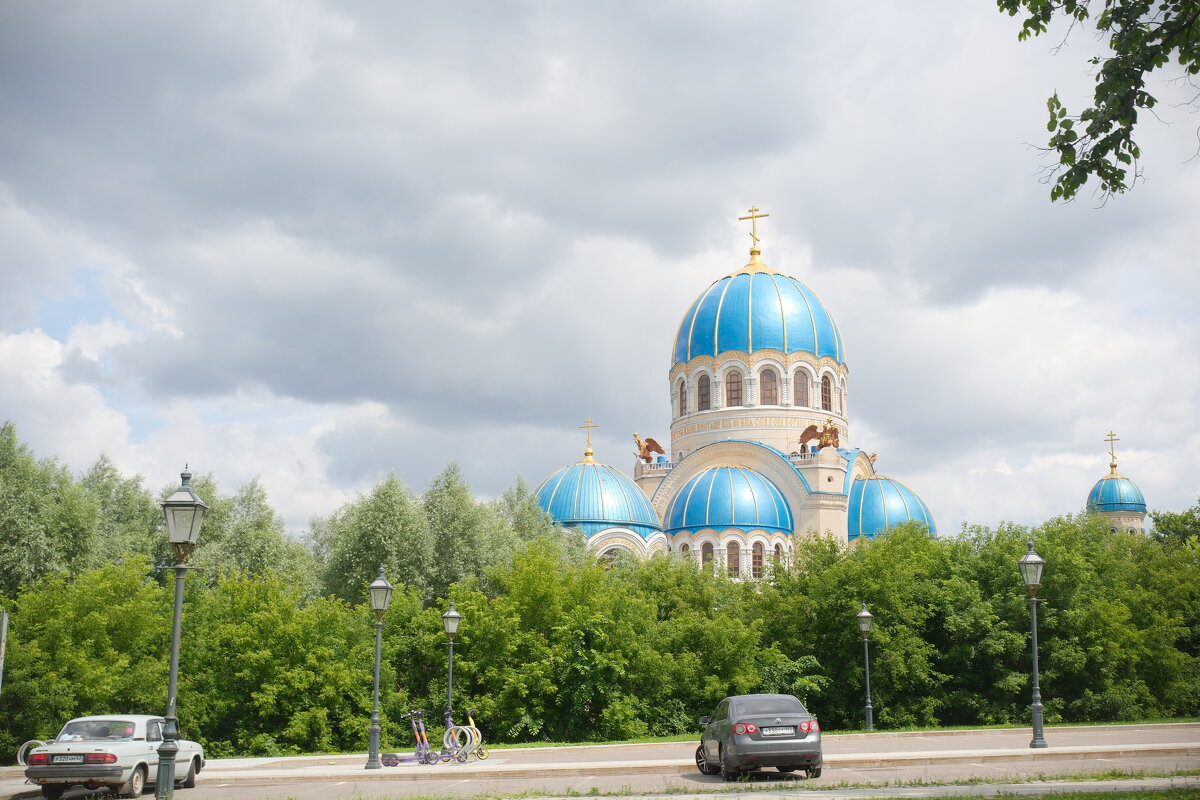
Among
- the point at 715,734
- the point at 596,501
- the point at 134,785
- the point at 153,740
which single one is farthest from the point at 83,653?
the point at 596,501

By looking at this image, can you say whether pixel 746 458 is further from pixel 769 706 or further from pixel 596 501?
pixel 769 706

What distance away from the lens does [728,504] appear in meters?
49.8

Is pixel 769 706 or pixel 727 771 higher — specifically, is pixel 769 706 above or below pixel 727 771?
above

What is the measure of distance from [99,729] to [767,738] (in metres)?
10.1

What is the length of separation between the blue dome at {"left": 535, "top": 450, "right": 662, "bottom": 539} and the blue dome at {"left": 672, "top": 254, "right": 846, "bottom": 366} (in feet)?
28.6

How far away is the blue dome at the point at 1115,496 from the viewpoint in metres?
81.3

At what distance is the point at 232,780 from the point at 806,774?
952 cm

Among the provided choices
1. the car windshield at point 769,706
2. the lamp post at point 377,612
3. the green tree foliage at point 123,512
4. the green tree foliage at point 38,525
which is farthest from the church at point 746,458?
the car windshield at point 769,706

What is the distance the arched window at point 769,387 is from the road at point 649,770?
33783mm

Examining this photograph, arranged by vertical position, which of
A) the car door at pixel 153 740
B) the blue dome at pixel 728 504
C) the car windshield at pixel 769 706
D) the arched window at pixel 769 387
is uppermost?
the arched window at pixel 769 387

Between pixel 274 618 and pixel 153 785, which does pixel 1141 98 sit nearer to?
pixel 153 785

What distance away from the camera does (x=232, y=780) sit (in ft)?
59.2

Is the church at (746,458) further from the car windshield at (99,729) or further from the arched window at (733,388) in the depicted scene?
the car windshield at (99,729)

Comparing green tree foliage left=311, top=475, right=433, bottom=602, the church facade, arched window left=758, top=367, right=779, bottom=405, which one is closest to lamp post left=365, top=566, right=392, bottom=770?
green tree foliage left=311, top=475, right=433, bottom=602
